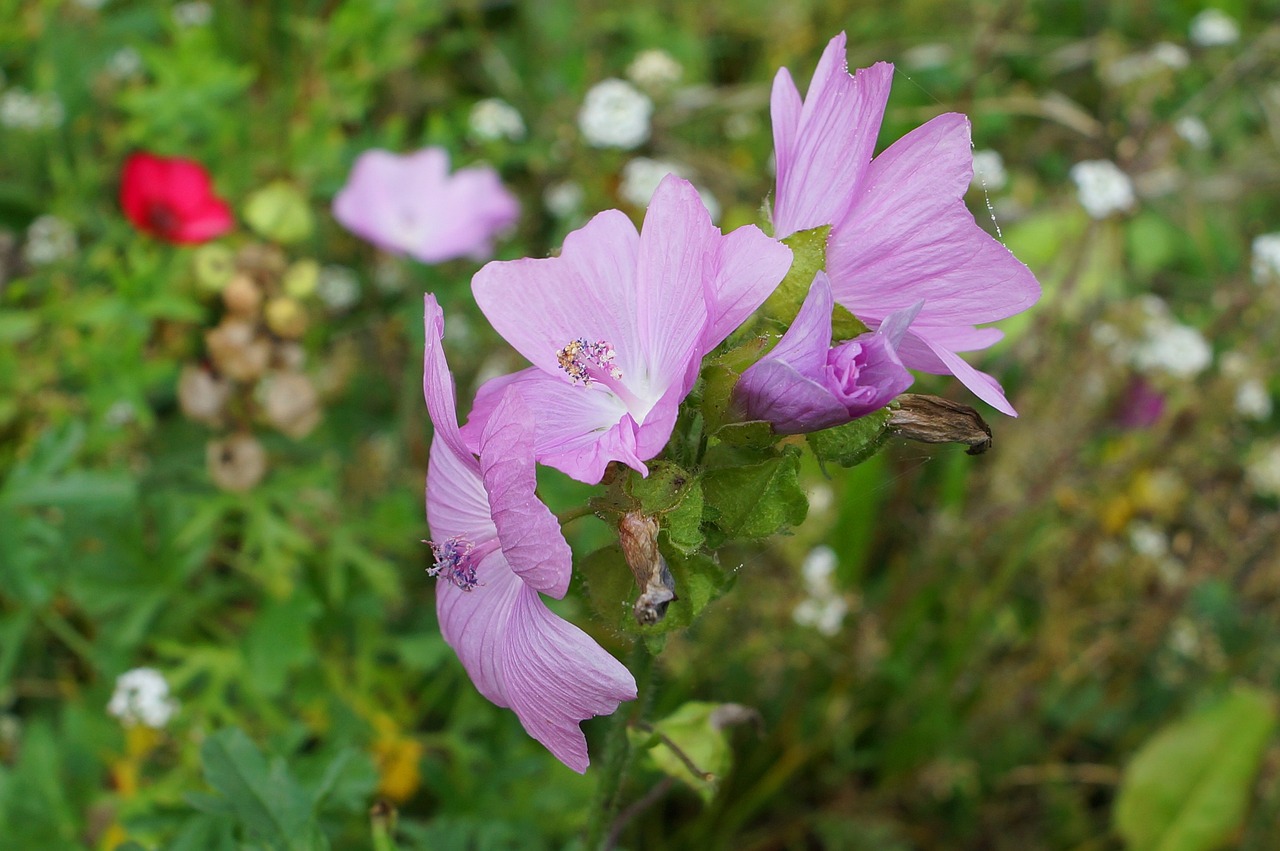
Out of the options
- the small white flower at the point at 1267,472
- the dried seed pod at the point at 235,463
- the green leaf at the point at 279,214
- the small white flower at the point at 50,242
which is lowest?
the small white flower at the point at 1267,472

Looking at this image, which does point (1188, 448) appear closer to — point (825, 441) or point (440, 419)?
point (825, 441)

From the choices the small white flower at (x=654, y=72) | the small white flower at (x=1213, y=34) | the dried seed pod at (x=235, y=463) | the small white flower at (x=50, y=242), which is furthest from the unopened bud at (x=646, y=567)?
the small white flower at (x=1213, y=34)

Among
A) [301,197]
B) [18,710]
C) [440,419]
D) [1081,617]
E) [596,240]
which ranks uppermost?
[596,240]

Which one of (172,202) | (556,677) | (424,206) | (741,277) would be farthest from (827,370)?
(424,206)

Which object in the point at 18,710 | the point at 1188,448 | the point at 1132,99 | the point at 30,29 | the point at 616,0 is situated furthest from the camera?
the point at 616,0

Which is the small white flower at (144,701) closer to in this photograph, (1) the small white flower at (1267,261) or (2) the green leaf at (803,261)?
(2) the green leaf at (803,261)

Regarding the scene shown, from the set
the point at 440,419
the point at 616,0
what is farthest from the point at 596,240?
the point at 616,0

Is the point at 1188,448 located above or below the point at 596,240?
below

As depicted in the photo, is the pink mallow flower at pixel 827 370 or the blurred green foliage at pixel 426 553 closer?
the pink mallow flower at pixel 827 370
